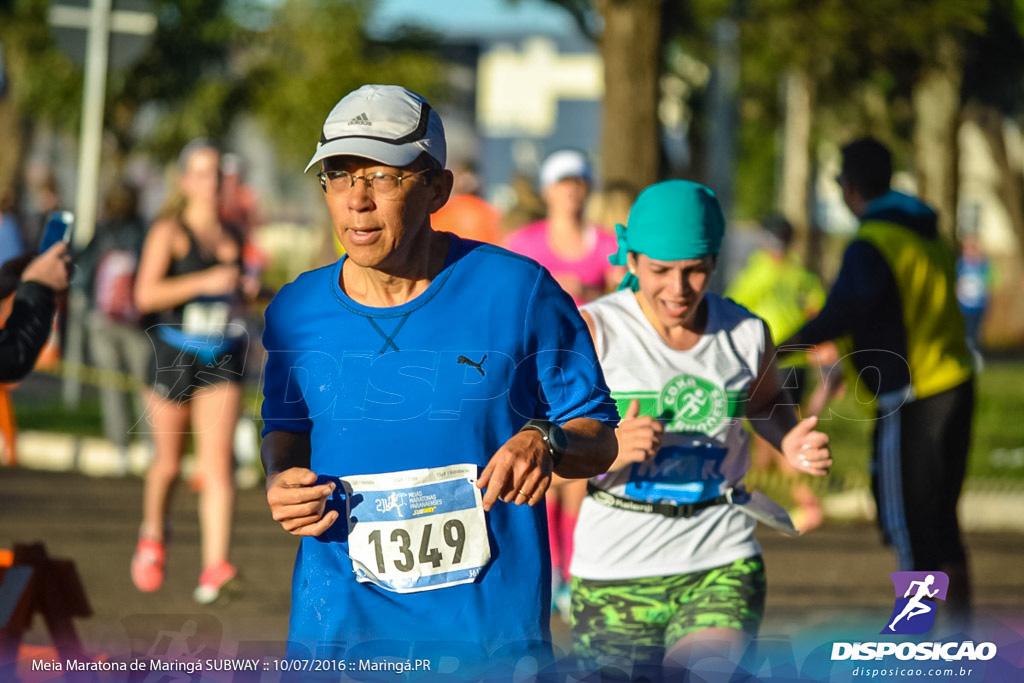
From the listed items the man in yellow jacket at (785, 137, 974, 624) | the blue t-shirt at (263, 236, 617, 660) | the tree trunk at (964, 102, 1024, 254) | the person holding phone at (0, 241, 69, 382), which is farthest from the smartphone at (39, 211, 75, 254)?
the tree trunk at (964, 102, 1024, 254)

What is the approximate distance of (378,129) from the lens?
139 inches

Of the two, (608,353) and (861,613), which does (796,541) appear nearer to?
(861,613)

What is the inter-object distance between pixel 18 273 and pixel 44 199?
45.8 ft

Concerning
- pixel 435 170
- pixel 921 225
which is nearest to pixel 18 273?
pixel 435 170

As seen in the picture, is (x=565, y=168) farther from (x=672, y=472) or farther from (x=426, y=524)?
(x=426, y=524)

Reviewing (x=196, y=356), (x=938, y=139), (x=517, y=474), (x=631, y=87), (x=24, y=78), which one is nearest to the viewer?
(x=517, y=474)

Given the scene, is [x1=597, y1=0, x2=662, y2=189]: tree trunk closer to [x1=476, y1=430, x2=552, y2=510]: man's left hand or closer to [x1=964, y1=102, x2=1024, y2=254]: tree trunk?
[x1=476, y1=430, x2=552, y2=510]: man's left hand

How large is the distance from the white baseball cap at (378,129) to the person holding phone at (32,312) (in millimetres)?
1442

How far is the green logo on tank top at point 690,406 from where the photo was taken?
466cm

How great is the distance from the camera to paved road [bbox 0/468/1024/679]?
24.7 ft

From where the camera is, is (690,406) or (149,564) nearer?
(690,406)

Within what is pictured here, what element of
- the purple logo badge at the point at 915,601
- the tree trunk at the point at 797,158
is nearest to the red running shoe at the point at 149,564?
the purple logo badge at the point at 915,601

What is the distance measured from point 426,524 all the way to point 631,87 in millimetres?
8458

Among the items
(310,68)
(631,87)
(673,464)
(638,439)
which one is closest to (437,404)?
(638,439)
